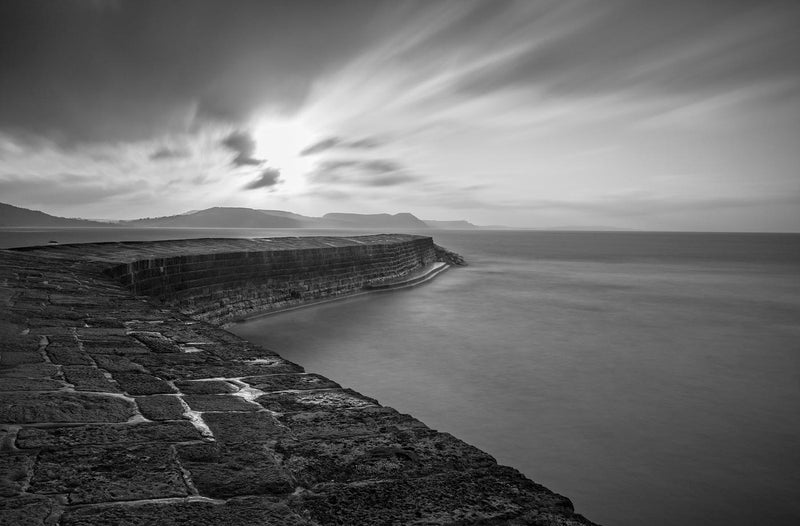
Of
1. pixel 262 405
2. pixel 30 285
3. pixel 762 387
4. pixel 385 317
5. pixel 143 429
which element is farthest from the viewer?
pixel 385 317

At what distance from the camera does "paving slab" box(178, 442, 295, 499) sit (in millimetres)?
1570

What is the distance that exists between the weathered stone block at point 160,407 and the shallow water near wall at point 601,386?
3.55 m

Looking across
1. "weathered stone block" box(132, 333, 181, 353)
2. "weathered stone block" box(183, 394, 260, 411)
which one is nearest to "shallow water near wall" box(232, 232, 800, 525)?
"weathered stone block" box(183, 394, 260, 411)

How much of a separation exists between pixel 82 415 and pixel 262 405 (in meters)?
0.76

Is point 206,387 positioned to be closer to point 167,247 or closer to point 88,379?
point 88,379

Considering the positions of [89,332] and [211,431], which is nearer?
[211,431]

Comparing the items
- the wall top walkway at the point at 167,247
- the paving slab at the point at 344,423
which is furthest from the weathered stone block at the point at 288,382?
the wall top walkway at the point at 167,247

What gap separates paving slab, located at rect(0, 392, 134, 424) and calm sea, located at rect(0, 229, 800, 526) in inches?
149

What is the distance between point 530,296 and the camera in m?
16.7

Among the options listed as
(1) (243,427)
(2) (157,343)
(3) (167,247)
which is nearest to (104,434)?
(1) (243,427)

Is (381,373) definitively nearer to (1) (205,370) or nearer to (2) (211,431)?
(1) (205,370)

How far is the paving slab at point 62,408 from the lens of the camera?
1.97 m

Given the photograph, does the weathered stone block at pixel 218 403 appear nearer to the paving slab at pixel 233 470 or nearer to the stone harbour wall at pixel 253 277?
the paving slab at pixel 233 470

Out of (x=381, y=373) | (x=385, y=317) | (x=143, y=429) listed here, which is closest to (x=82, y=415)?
(x=143, y=429)
